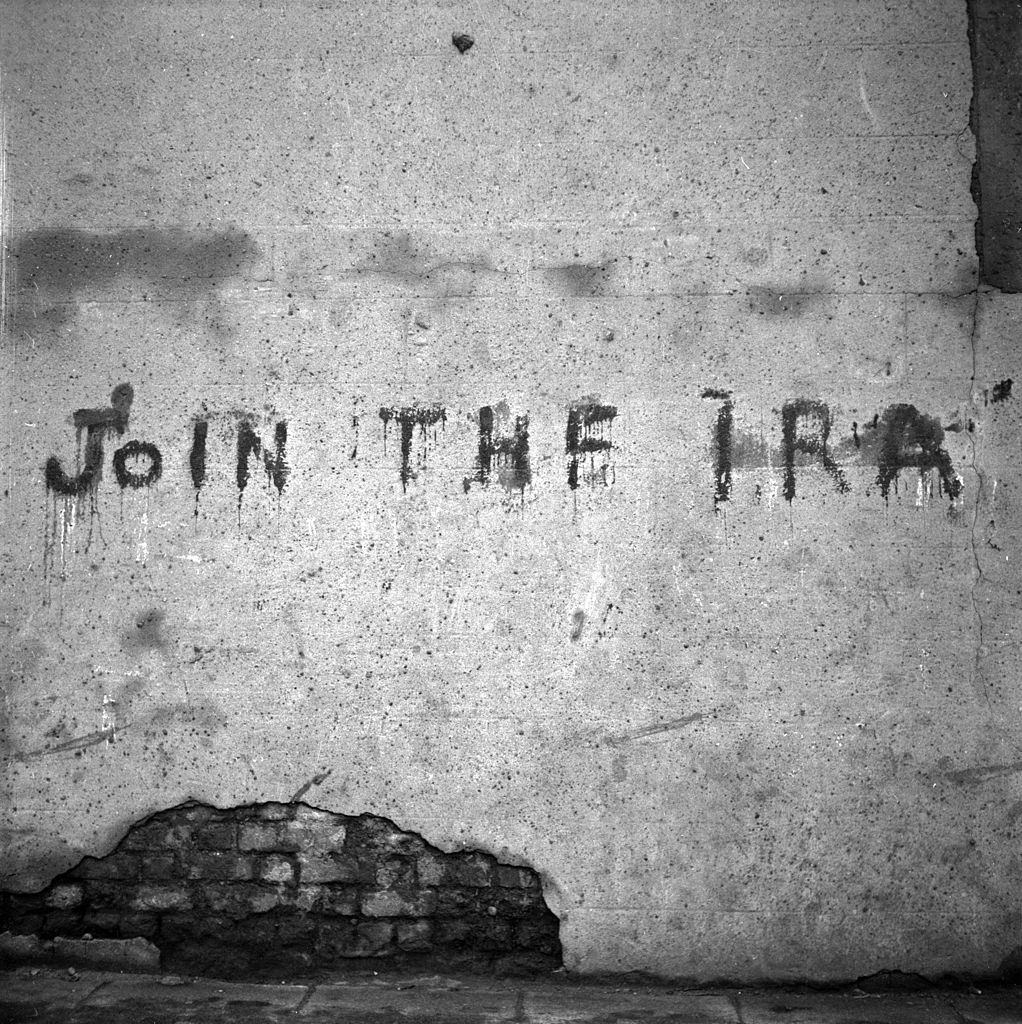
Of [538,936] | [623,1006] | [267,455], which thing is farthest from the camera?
[267,455]

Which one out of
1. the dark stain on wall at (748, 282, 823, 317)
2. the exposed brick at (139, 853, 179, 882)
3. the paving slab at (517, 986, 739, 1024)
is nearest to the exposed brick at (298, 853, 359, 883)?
the exposed brick at (139, 853, 179, 882)

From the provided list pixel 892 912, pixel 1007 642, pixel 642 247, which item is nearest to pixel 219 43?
pixel 642 247

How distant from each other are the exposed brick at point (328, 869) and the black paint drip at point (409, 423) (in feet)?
4.15

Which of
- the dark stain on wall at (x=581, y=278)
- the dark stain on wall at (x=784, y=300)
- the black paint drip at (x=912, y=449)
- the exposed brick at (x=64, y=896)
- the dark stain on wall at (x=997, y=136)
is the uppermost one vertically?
the dark stain on wall at (x=997, y=136)

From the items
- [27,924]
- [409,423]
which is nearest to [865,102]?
[409,423]

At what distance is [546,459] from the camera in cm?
291

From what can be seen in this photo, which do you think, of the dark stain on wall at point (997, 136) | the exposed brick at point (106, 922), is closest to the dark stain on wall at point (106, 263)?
the exposed brick at point (106, 922)

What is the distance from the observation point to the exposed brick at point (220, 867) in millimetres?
2881

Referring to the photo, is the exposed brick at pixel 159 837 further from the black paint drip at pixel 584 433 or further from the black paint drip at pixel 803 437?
the black paint drip at pixel 803 437

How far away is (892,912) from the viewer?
279 cm

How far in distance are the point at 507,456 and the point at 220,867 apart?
168 centimetres

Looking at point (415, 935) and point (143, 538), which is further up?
point (143, 538)

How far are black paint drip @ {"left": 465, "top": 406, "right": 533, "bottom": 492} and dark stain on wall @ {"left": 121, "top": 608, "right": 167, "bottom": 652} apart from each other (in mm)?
1148

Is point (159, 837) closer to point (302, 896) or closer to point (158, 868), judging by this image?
point (158, 868)
